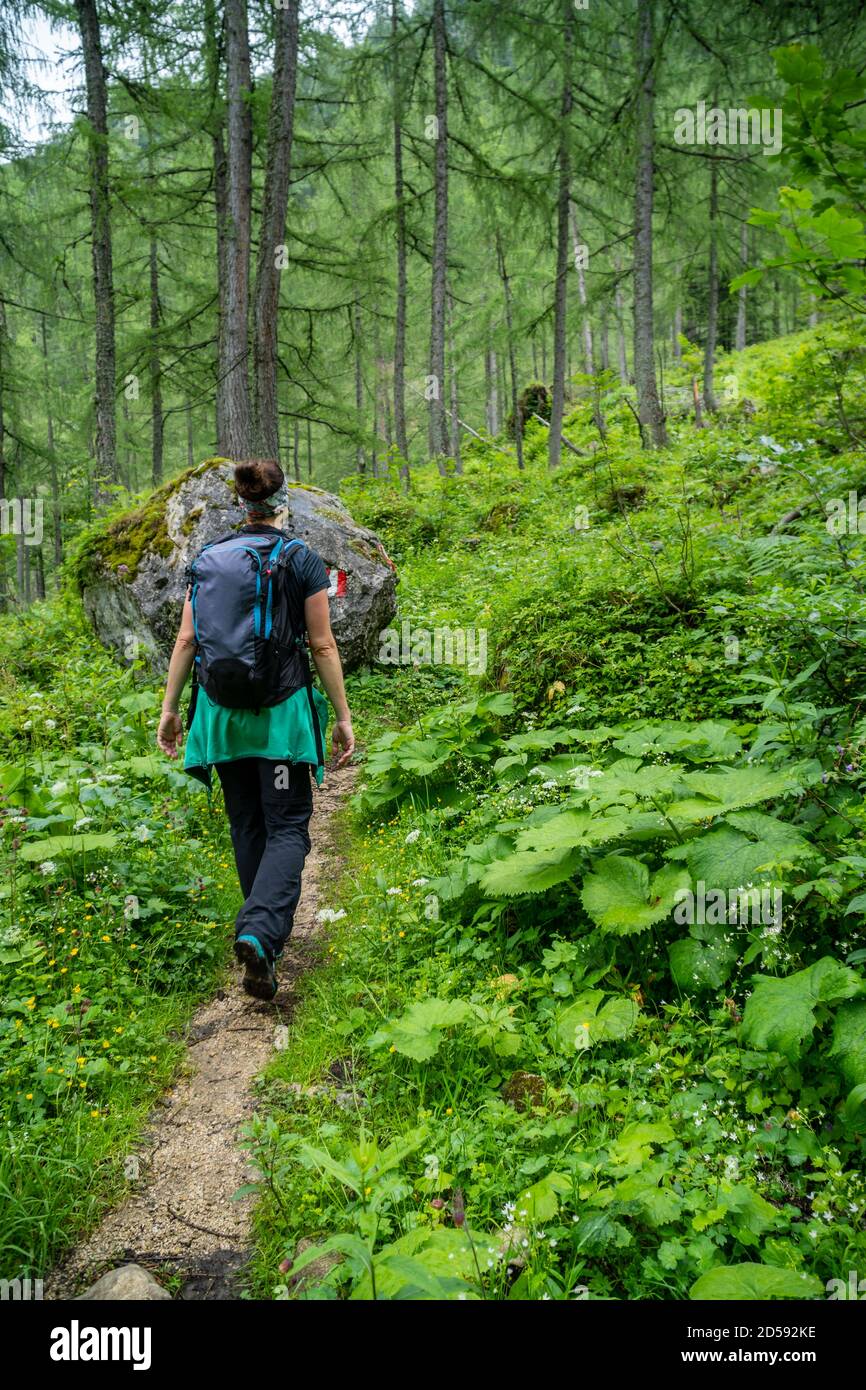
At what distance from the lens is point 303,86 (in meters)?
14.3

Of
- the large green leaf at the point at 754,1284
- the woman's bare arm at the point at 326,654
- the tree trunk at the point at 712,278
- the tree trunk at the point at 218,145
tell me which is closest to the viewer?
the large green leaf at the point at 754,1284

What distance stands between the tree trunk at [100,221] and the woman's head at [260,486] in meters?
10.0

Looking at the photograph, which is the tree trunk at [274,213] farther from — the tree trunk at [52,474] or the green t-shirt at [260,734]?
the tree trunk at [52,474]

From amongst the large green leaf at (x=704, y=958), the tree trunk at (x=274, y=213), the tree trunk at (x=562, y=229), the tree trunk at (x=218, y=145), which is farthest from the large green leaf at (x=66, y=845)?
the tree trunk at (x=562, y=229)

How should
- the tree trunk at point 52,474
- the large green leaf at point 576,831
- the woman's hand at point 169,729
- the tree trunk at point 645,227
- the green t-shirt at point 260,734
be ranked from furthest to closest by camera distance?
the tree trunk at point 52,474, the tree trunk at point 645,227, the woman's hand at point 169,729, the green t-shirt at point 260,734, the large green leaf at point 576,831

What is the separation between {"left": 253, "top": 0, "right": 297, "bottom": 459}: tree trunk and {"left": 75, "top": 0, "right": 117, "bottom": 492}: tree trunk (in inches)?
157

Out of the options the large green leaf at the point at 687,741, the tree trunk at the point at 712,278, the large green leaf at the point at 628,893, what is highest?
the tree trunk at the point at 712,278

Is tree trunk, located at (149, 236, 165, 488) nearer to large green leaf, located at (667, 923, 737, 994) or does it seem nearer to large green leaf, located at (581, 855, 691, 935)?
large green leaf, located at (581, 855, 691, 935)

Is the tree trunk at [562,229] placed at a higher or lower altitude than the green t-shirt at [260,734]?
higher

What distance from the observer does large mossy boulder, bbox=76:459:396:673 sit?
7.75 meters

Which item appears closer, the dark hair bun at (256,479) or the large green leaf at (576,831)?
the large green leaf at (576,831)

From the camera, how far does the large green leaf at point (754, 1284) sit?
5.58ft

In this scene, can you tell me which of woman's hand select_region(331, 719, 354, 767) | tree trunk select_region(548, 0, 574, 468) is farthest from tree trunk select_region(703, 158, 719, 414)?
woman's hand select_region(331, 719, 354, 767)

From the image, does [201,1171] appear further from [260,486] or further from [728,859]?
[260,486]
